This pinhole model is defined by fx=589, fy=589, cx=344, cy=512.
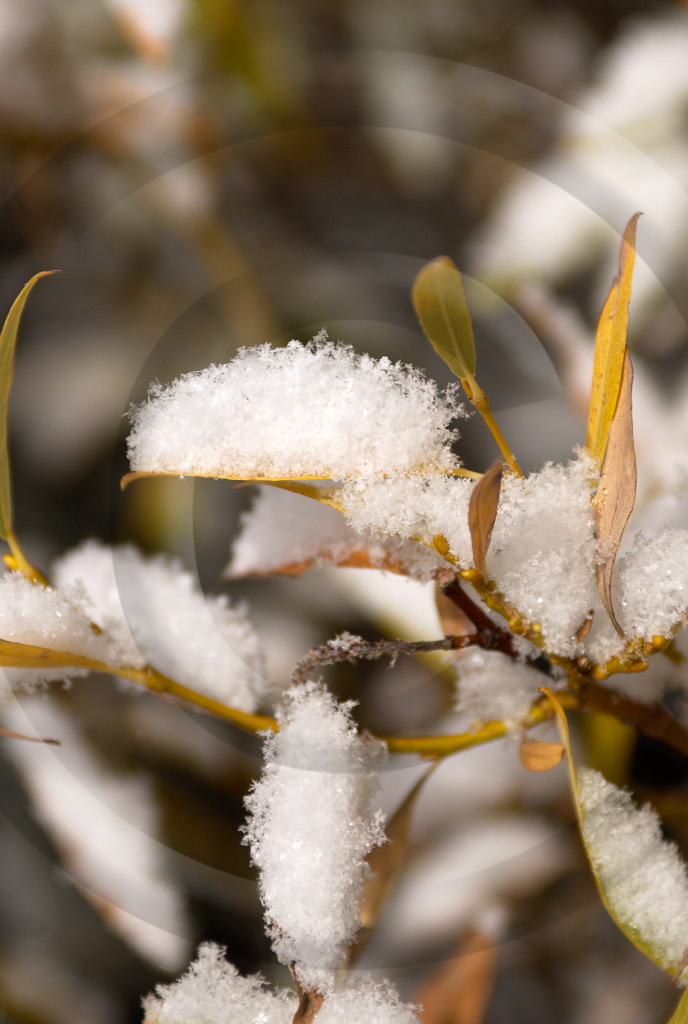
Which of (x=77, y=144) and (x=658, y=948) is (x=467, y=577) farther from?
(x=77, y=144)

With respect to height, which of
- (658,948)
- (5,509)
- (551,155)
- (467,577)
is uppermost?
(551,155)

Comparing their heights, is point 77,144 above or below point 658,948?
above

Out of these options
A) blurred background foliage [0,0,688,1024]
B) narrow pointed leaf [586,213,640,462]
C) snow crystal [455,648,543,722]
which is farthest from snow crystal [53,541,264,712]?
narrow pointed leaf [586,213,640,462]

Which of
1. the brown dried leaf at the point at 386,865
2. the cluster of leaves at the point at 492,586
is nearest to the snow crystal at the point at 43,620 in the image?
the cluster of leaves at the point at 492,586

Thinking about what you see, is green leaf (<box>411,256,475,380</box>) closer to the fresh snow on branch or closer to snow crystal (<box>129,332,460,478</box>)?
snow crystal (<box>129,332,460,478</box>)

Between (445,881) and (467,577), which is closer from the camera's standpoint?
(467,577)

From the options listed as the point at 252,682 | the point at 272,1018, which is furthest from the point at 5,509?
the point at 272,1018

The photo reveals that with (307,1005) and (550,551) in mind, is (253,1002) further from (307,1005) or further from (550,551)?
(550,551)
